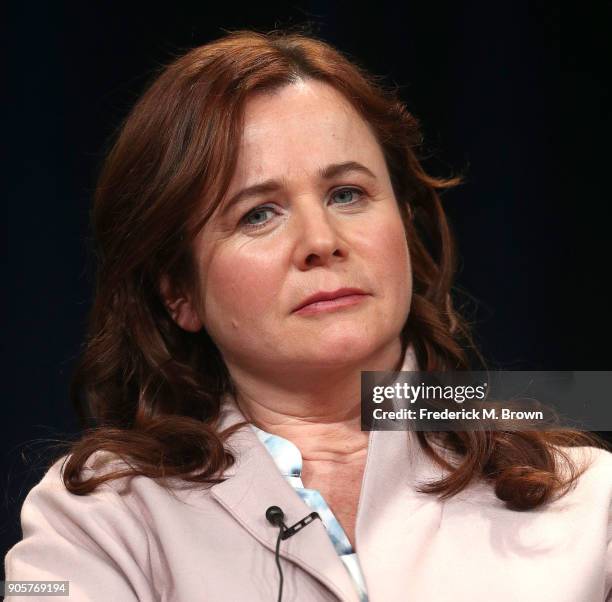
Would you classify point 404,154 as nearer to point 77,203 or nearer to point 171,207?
point 171,207

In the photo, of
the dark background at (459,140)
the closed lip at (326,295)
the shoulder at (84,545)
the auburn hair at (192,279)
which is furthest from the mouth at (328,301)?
the dark background at (459,140)

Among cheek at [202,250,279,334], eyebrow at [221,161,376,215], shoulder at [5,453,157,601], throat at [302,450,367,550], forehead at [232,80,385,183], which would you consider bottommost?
shoulder at [5,453,157,601]

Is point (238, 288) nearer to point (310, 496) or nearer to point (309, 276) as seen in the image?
point (309, 276)

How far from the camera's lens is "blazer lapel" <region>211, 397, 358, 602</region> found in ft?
7.30

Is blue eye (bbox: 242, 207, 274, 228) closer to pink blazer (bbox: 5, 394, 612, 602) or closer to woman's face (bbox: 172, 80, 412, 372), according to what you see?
woman's face (bbox: 172, 80, 412, 372)

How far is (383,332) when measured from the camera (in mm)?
2434

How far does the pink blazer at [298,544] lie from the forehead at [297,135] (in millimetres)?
544

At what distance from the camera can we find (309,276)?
2.38 metres

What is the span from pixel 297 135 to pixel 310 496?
68 cm

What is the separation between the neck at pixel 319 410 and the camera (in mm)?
2514

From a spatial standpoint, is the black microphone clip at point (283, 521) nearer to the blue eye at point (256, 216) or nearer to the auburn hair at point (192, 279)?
Result: the auburn hair at point (192, 279)

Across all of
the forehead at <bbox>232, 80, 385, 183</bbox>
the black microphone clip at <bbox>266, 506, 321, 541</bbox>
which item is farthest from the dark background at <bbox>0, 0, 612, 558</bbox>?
the black microphone clip at <bbox>266, 506, 321, 541</bbox>

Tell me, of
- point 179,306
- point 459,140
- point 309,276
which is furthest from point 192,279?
point 459,140

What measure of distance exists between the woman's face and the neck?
2.0 inches
